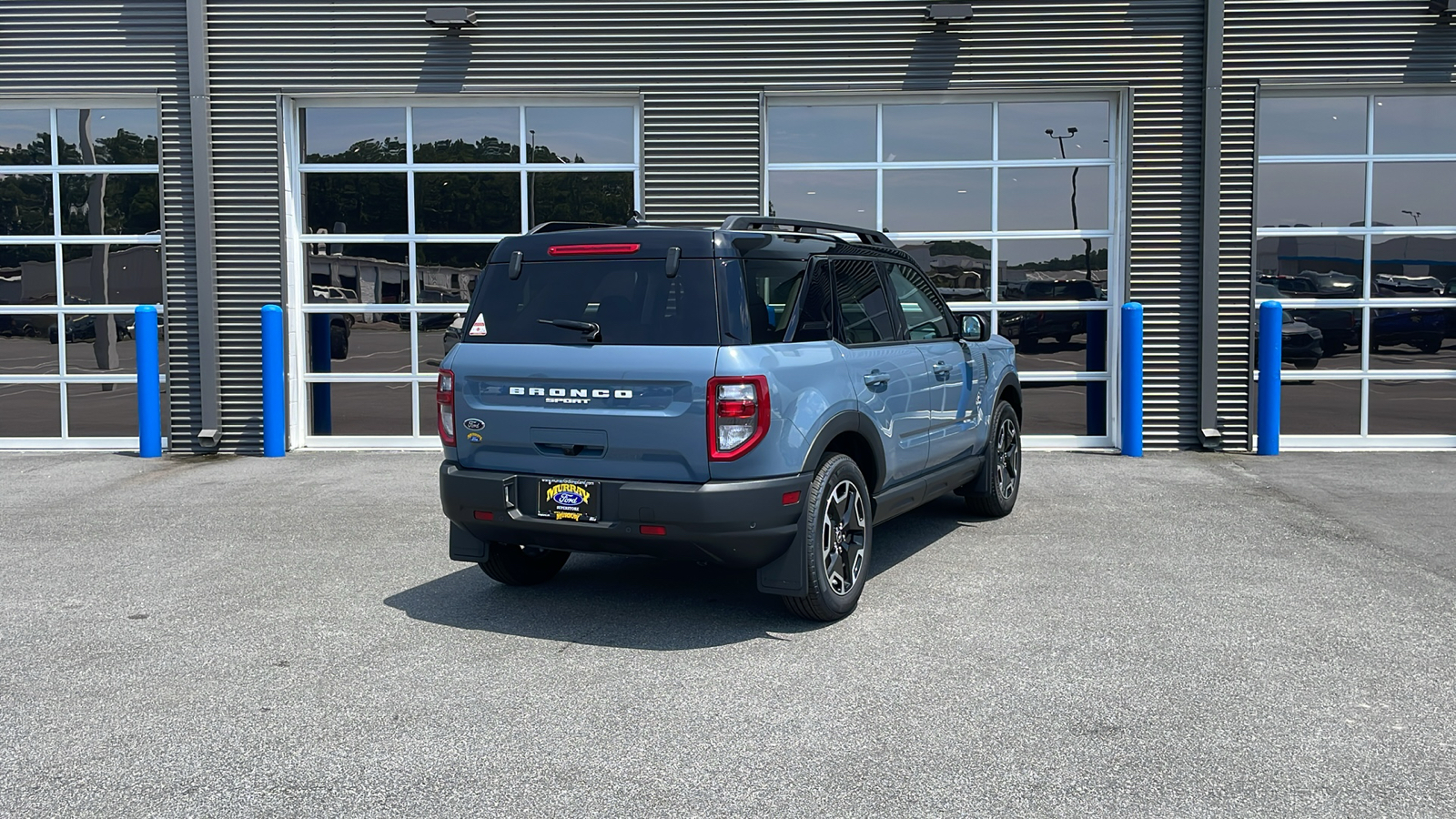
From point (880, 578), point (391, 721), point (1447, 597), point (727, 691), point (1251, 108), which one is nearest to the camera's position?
point (391, 721)

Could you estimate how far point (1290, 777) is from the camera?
4230mm

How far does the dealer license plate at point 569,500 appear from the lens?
234 inches

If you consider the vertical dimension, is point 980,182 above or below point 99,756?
above

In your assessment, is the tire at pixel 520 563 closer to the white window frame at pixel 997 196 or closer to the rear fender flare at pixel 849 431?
the rear fender flare at pixel 849 431

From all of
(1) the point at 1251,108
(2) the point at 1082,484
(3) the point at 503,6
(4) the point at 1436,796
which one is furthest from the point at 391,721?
(1) the point at 1251,108

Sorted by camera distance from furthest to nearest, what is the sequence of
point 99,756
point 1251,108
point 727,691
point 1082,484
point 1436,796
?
point 1251,108 < point 1082,484 < point 727,691 < point 99,756 < point 1436,796

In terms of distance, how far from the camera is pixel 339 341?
42.0ft

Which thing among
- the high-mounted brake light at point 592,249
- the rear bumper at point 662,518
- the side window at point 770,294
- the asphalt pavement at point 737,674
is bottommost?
the asphalt pavement at point 737,674

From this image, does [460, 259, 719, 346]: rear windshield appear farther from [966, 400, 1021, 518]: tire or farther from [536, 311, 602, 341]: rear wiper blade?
[966, 400, 1021, 518]: tire

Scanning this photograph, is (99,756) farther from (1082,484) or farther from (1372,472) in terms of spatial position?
(1372,472)

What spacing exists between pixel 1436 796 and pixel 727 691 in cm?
246

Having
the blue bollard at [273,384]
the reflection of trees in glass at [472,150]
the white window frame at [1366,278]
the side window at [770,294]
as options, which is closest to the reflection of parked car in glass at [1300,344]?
the white window frame at [1366,278]

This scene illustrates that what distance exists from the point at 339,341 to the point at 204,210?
171 cm

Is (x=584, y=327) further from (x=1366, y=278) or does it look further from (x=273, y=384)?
(x=1366, y=278)
